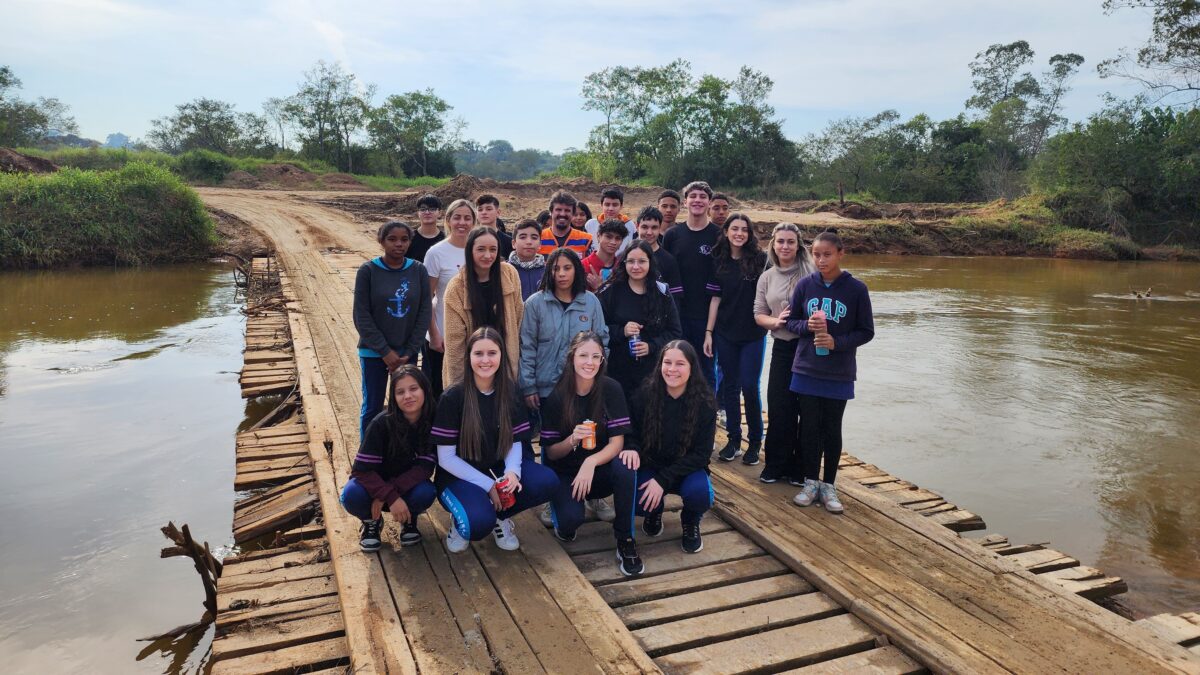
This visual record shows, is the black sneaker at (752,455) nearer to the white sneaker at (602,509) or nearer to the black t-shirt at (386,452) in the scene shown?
the white sneaker at (602,509)

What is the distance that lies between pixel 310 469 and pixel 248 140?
40.3m

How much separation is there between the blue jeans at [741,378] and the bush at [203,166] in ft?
94.9

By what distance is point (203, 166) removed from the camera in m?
29.0

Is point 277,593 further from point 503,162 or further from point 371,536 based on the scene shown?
point 503,162

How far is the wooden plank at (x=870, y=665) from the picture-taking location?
272 centimetres

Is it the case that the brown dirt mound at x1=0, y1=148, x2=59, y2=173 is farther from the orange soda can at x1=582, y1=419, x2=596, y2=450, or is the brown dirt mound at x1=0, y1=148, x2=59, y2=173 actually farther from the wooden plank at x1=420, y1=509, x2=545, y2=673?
the orange soda can at x1=582, y1=419, x2=596, y2=450

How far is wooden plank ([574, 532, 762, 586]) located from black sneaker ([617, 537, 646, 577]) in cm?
4

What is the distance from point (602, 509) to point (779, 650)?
1337mm

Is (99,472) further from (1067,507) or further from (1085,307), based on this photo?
(1085,307)

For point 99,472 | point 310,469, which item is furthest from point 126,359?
point 310,469

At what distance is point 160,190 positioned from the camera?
663 inches

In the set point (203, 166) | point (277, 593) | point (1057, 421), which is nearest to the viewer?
point (277, 593)

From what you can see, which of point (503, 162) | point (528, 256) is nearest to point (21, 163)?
point (528, 256)

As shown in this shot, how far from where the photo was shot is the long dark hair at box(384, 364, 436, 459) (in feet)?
11.1
